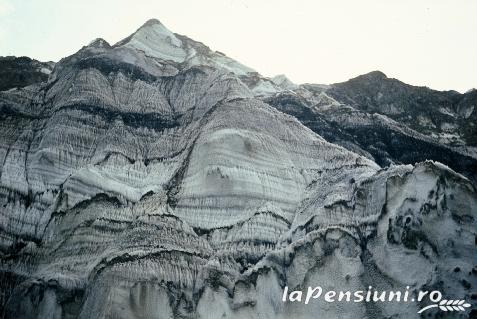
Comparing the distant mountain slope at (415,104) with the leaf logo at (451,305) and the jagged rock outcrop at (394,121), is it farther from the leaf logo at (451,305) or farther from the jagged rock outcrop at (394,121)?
the leaf logo at (451,305)

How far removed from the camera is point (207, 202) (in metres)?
20.1

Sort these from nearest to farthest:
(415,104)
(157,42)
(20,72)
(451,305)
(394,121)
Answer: (451,305), (394,121), (20,72), (415,104), (157,42)

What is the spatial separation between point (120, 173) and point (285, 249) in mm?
8153

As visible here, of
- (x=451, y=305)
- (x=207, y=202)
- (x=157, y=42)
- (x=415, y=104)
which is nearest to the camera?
(x=451, y=305)

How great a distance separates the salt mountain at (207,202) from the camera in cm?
1641

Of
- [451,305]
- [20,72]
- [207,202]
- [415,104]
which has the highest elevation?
[20,72]

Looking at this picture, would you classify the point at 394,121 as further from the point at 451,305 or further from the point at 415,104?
the point at 451,305

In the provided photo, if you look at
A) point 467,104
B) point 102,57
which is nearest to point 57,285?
point 102,57

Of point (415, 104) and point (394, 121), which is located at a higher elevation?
point (415, 104)

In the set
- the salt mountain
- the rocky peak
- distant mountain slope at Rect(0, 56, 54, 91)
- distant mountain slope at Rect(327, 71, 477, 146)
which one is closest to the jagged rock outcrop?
distant mountain slope at Rect(327, 71, 477, 146)

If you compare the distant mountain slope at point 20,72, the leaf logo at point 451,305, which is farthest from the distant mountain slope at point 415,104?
the leaf logo at point 451,305

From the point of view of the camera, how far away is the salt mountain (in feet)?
53.8

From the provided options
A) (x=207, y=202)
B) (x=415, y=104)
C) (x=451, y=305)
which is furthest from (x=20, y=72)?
(x=451, y=305)

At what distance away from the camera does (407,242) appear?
645 inches
